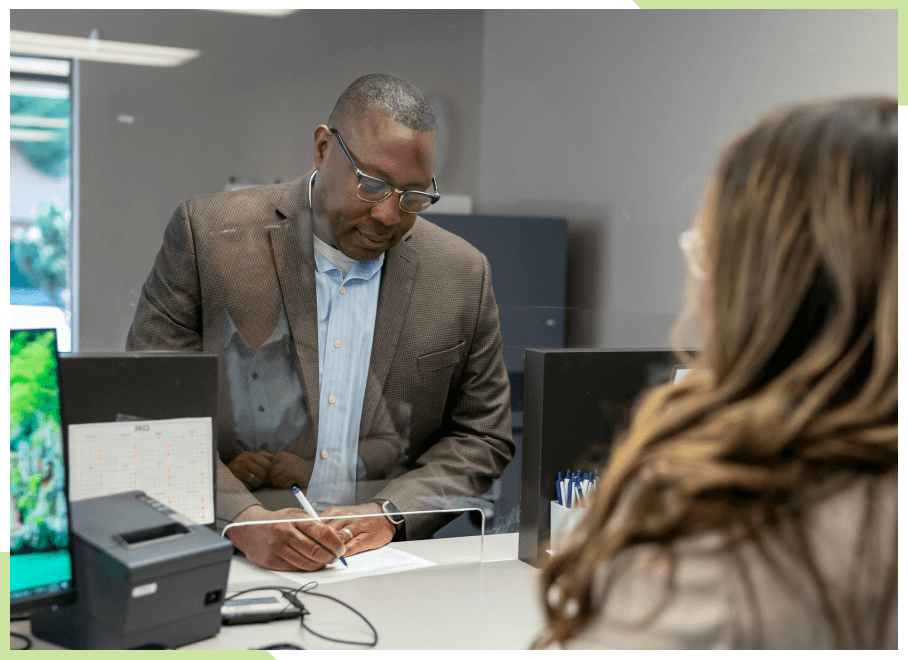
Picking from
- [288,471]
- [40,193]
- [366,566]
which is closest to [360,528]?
[366,566]

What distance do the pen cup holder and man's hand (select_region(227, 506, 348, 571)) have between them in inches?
14.9

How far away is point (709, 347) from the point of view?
2.44 ft

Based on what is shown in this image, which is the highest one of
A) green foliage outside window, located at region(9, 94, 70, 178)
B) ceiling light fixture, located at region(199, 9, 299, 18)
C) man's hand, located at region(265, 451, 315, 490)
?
ceiling light fixture, located at region(199, 9, 299, 18)

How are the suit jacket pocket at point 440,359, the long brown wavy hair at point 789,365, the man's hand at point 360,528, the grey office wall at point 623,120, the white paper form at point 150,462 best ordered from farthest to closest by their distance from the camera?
the grey office wall at point 623,120 → the suit jacket pocket at point 440,359 → the man's hand at point 360,528 → the white paper form at point 150,462 → the long brown wavy hair at point 789,365

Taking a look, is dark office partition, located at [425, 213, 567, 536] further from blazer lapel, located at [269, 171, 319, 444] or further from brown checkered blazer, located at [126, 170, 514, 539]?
blazer lapel, located at [269, 171, 319, 444]

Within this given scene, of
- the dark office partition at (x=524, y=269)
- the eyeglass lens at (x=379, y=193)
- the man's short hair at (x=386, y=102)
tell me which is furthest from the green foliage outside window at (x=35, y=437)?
the dark office partition at (x=524, y=269)

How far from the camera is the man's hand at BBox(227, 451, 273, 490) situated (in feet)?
A: 4.90

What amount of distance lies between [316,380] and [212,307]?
0.25 m

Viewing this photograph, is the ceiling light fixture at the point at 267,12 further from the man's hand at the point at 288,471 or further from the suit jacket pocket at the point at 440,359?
the man's hand at the point at 288,471

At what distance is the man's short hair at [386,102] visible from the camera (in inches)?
63.8

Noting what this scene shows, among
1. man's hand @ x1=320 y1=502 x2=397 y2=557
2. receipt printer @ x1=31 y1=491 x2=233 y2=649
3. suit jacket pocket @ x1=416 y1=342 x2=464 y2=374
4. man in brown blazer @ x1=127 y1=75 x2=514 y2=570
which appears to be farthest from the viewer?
suit jacket pocket @ x1=416 y1=342 x2=464 y2=374

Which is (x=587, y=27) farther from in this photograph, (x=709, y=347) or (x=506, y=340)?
(x=709, y=347)

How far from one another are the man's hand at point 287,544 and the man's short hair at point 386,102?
0.79 meters

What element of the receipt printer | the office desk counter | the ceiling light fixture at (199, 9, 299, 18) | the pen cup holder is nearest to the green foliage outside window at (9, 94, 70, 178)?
the ceiling light fixture at (199, 9, 299, 18)
